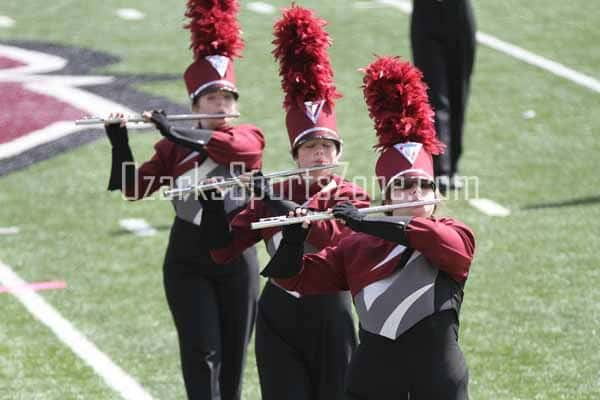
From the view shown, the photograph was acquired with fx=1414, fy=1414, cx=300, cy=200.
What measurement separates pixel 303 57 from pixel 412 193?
1.10 meters

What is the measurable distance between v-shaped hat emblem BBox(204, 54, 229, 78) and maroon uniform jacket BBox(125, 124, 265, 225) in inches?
10.7

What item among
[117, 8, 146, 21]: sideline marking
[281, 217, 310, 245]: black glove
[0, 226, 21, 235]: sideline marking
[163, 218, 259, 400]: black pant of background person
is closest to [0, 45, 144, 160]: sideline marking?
[117, 8, 146, 21]: sideline marking

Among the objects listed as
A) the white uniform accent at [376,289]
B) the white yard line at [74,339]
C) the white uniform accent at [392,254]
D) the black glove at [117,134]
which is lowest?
the white yard line at [74,339]

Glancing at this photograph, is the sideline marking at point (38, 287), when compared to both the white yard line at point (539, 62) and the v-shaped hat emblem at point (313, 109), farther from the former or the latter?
the white yard line at point (539, 62)

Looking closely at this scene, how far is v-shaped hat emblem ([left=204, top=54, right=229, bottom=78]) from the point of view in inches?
262

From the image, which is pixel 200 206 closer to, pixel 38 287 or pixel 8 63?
pixel 38 287

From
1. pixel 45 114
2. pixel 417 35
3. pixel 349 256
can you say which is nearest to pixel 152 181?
pixel 349 256

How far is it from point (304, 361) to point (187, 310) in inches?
37.9

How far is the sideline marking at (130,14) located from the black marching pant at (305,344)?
10552 mm

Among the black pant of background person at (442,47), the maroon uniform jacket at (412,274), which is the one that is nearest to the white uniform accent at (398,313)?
the maroon uniform jacket at (412,274)

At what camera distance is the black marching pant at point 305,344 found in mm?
5645

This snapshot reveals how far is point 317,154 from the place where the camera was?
5.75 meters

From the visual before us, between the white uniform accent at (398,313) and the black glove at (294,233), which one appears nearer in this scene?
the white uniform accent at (398,313)

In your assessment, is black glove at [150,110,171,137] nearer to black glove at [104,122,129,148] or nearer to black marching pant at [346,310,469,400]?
black glove at [104,122,129,148]
